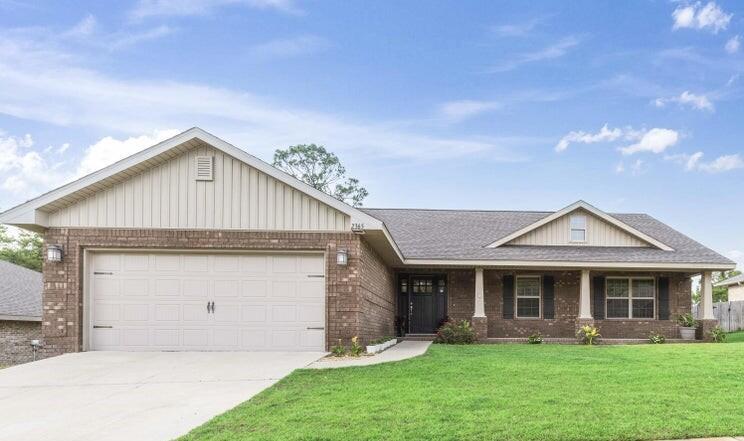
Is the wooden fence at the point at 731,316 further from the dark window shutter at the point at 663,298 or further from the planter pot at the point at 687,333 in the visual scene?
the planter pot at the point at 687,333

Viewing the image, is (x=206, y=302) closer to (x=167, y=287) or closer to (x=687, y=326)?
(x=167, y=287)

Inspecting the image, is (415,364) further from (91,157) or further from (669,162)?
(91,157)

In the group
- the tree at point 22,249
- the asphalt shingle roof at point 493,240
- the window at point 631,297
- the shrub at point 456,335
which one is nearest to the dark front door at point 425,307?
the asphalt shingle roof at point 493,240

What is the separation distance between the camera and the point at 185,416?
24.5 feet

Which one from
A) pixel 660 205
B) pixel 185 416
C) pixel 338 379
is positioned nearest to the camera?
pixel 185 416

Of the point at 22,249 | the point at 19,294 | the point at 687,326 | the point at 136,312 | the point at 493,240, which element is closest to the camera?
the point at 136,312

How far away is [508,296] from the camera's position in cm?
2155

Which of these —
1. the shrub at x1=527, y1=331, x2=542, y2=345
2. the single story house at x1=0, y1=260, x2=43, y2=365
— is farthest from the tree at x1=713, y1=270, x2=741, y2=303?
the single story house at x1=0, y1=260, x2=43, y2=365

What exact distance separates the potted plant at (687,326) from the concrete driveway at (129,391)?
13.5 meters

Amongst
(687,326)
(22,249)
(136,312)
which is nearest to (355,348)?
(136,312)

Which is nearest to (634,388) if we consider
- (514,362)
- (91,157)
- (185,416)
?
(514,362)

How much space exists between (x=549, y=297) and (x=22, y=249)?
32.6 meters

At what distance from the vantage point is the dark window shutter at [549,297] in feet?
70.5

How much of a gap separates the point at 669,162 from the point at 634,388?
21645 millimetres
